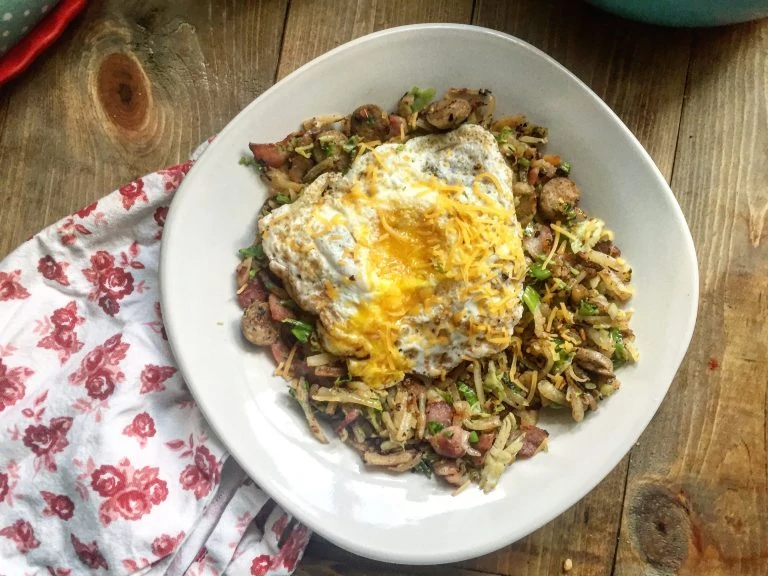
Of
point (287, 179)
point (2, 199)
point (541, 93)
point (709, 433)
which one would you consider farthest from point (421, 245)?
point (2, 199)

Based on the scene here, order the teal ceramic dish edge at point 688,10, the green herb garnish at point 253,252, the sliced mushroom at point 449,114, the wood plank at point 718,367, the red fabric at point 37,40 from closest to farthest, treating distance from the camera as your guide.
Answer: the teal ceramic dish edge at point 688,10
the sliced mushroom at point 449,114
the green herb garnish at point 253,252
the red fabric at point 37,40
the wood plank at point 718,367

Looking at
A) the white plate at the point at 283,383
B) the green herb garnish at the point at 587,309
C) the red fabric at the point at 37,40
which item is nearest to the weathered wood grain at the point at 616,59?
the white plate at the point at 283,383

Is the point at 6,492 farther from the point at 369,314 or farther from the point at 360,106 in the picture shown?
the point at 360,106

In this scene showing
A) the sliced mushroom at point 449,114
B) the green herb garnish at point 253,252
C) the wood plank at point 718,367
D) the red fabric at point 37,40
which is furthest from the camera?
the wood plank at point 718,367

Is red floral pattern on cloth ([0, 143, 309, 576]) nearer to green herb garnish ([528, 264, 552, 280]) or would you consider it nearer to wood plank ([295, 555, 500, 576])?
wood plank ([295, 555, 500, 576])

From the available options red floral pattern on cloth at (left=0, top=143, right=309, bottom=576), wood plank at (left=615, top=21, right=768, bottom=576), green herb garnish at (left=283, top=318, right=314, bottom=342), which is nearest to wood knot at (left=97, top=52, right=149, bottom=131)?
red floral pattern on cloth at (left=0, top=143, right=309, bottom=576)

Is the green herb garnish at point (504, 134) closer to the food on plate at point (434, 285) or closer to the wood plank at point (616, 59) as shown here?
the food on plate at point (434, 285)

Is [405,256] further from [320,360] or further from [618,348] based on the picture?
[618,348]
